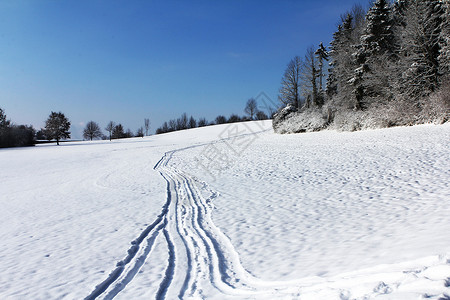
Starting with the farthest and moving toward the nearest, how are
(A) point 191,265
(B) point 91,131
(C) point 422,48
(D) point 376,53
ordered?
(B) point 91,131 < (D) point 376,53 < (C) point 422,48 < (A) point 191,265

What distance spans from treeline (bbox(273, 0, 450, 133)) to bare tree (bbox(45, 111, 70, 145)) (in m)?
53.9

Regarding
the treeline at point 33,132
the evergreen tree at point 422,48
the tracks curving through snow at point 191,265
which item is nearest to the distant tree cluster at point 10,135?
the treeline at point 33,132

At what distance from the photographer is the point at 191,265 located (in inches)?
169

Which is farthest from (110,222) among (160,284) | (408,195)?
(408,195)

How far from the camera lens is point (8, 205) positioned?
9922 millimetres

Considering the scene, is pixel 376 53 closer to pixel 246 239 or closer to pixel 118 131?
pixel 246 239

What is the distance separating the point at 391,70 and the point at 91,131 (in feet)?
273

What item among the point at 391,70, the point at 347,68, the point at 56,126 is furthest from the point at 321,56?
the point at 56,126

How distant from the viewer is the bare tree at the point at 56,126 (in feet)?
191

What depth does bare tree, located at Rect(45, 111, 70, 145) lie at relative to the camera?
58312 mm

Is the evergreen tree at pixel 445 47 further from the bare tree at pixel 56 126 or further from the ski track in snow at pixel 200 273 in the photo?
the bare tree at pixel 56 126

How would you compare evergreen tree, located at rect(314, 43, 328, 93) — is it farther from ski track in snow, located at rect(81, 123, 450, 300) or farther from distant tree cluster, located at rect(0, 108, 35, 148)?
distant tree cluster, located at rect(0, 108, 35, 148)

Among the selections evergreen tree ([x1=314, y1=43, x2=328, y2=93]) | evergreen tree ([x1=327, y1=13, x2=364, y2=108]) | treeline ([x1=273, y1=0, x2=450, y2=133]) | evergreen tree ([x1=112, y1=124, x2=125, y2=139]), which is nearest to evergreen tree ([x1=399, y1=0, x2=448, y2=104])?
treeline ([x1=273, y1=0, x2=450, y2=133])

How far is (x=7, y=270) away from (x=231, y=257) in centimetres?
419
